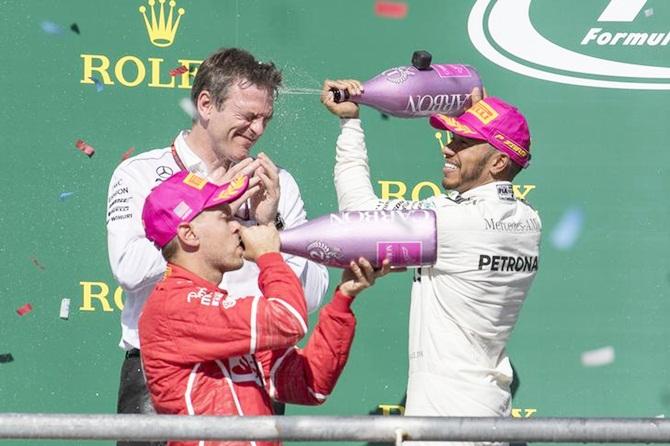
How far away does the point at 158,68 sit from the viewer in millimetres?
4969

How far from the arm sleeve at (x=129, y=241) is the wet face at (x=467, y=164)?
33.0 inches

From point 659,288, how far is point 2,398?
2.30 meters

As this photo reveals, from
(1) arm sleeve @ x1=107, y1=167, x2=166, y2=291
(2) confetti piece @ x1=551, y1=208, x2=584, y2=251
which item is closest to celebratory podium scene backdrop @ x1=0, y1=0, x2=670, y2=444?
(2) confetti piece @ x1=551, y1=208, x2=584, y2=251

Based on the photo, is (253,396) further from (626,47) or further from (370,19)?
(626,47)

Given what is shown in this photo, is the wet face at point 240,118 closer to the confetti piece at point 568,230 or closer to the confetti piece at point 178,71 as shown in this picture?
the confetti piece at point 178,71

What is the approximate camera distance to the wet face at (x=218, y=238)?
129 inches

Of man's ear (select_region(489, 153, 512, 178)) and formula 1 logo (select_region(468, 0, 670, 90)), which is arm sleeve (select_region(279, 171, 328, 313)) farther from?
formula 1 logo (select_region(468, 0, 670, 90))

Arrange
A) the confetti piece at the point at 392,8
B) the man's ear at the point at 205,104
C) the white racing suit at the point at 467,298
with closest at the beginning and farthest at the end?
the white racing suit at the point at 467,298, the man's ear at the point at 205,104, the confetti piece at the point at 392,8

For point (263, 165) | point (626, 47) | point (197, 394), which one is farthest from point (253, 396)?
point (626, 47)

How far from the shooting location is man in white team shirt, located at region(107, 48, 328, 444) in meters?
3.99

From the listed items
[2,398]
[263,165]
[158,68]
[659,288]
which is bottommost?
[2,398]

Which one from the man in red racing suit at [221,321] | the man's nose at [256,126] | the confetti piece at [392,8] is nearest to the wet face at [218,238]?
the man in red racing suit at [221,321]

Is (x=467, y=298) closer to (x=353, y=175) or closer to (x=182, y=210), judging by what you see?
(x=353, y=175)

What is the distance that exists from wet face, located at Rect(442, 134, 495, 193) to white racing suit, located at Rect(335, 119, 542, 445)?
5cm
